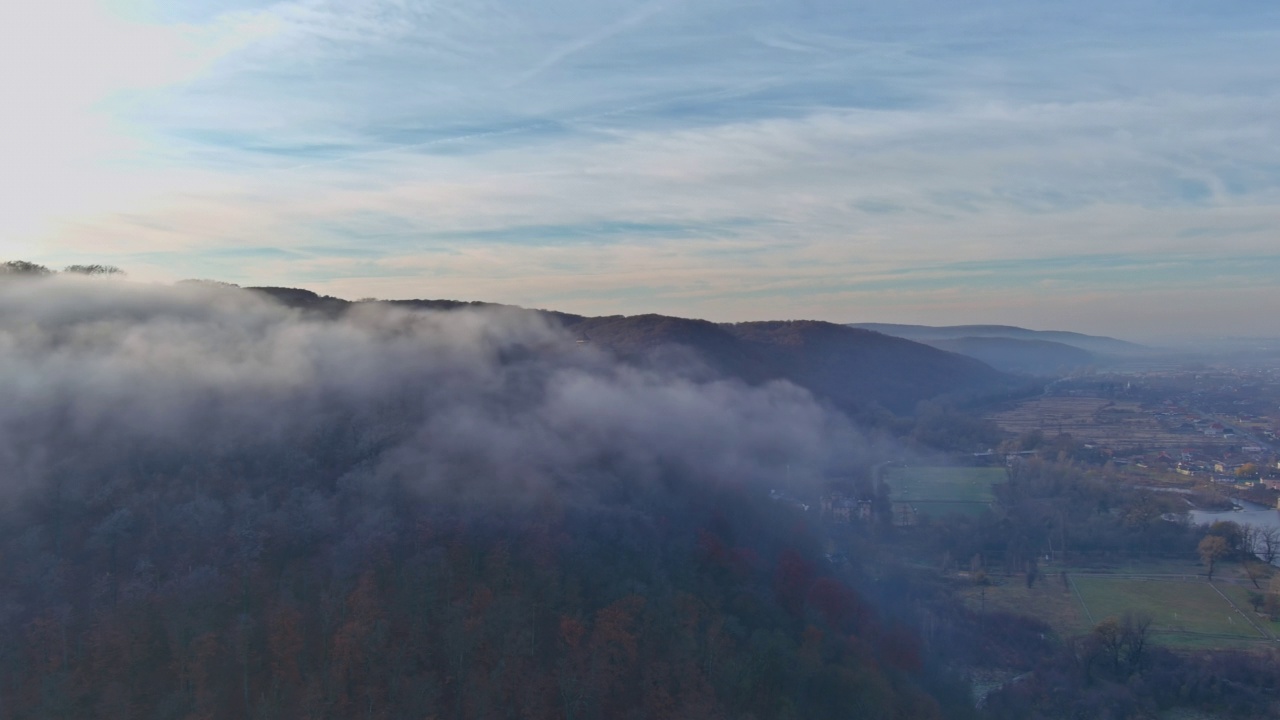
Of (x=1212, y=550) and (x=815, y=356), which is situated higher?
(x=815, y=356)

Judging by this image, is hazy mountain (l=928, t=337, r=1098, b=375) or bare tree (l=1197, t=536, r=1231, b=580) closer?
bare tree (l=1197, t=536, r=1231, b=580)

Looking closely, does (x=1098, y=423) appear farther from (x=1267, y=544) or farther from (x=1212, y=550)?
(x=1212, y=550)

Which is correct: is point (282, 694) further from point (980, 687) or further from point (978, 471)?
point (978, 471)

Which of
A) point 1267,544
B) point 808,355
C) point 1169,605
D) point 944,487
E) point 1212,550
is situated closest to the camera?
point 1169,605

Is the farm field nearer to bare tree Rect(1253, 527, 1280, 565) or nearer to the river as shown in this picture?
the river

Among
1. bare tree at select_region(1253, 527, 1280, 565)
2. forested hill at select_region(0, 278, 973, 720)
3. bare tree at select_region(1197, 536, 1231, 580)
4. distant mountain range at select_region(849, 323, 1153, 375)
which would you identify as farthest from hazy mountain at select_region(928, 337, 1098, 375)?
forested hill at select_region(0, 278, 973, 720)

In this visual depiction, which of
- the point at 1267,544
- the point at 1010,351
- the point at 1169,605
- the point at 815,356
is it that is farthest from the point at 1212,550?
the point at 1010,351
